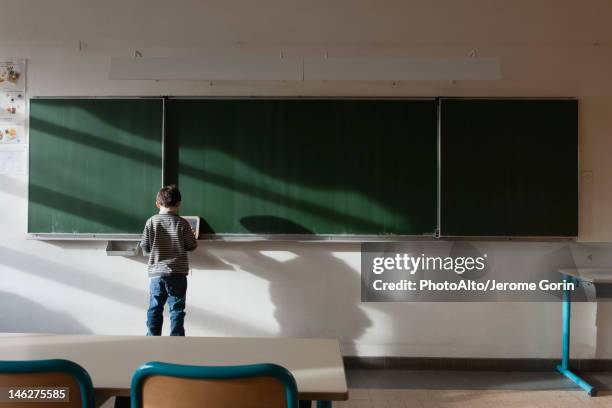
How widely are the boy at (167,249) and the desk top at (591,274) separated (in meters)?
2.75

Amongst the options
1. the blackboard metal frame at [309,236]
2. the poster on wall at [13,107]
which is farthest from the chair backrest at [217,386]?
the poster on wall at [13,107]

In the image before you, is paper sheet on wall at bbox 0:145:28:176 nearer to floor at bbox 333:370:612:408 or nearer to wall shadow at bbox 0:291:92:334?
wall shadow at bbox 0:291:92:334

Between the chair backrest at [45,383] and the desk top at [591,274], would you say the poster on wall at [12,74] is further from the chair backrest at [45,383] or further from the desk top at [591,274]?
the desk top at [591,274]

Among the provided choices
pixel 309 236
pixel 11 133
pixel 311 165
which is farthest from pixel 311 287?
pixel 11 133

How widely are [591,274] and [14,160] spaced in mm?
4513

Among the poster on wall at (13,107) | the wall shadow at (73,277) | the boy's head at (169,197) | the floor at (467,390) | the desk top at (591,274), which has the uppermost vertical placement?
the poster on wall at (13,107)

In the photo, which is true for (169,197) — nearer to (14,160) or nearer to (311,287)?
(311,287)

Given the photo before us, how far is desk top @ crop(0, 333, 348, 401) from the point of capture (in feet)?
5.89

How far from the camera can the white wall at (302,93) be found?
423 centimetres

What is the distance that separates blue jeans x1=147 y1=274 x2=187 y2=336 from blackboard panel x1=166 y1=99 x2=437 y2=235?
22.3 inches

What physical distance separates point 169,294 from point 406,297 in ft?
6.07

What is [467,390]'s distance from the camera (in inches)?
151

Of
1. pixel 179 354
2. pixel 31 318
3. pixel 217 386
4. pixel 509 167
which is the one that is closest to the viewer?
pixel 217 386

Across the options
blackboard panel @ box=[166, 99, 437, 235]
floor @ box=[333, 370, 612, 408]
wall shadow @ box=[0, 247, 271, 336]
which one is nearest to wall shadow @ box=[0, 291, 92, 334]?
wall shadow @ box=[0, 247, 271, 336]
